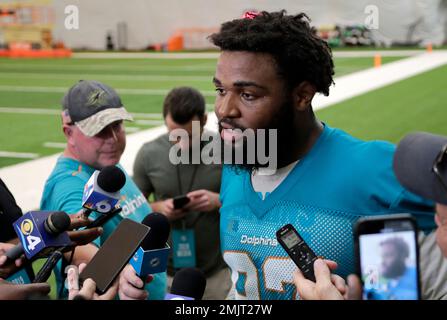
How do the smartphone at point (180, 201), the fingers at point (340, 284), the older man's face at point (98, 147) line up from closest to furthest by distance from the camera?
the fingers at point (340, 284) → the older man's face at point (98, 147) → the smartphone at point (180, 201)

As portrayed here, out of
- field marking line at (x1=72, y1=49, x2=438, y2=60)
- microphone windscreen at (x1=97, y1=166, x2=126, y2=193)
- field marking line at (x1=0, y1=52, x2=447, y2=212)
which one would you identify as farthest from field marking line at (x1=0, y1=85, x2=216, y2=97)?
microphone windscreen at (x1=97, y1=166, x2=126, y2=193)

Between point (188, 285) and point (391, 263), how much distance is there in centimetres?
75

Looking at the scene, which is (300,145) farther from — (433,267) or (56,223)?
(56,223)

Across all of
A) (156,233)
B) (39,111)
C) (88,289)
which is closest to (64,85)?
(39,111)

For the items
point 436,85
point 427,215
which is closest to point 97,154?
point 427,215

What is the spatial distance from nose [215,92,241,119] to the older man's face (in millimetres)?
1200

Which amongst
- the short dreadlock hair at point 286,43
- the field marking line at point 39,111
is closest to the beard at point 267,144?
the short dreadlock hair at point 286,43

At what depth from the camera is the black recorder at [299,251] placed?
1.97 meters

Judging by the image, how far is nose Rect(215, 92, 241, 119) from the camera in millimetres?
2607

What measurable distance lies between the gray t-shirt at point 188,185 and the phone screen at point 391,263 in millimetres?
3104

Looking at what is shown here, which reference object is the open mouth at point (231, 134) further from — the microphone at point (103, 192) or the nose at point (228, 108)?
the microphone at point (103, 192)

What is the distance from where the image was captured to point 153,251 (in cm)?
226

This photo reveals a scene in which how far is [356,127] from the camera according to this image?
1223 cm

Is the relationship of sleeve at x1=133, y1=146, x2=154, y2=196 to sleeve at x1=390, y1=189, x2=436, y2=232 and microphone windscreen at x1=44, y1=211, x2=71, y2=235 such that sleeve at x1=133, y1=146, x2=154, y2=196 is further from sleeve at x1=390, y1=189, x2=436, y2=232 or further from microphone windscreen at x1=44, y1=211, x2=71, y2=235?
sleeve at x1=390, y1=189, x2=436, y2=232
